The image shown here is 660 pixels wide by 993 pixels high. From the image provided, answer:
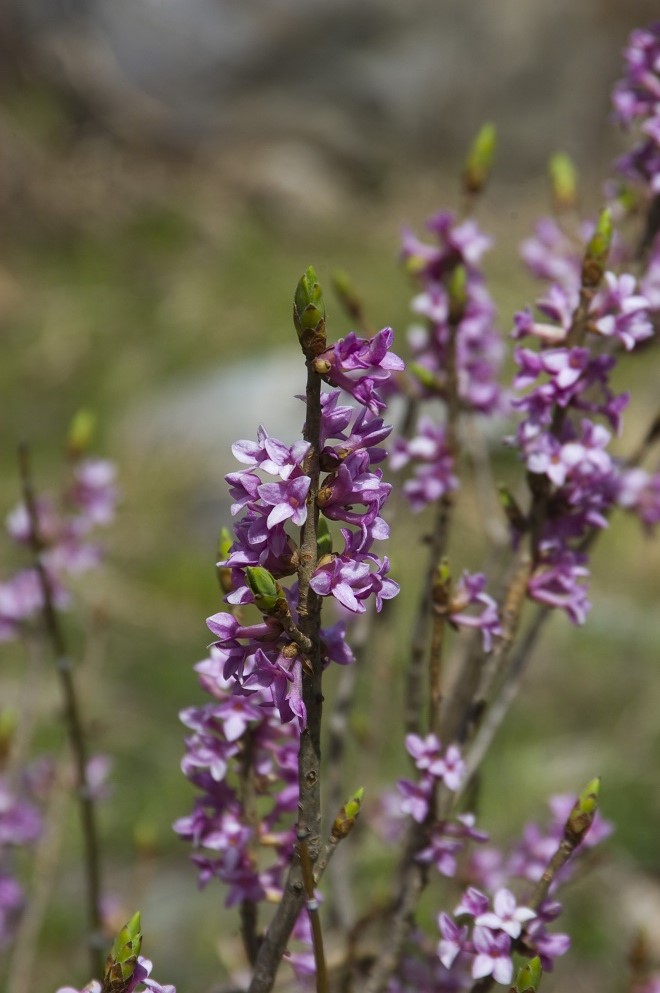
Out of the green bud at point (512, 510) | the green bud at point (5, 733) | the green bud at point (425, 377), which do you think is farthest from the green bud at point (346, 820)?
the green bud at point (5, 733)

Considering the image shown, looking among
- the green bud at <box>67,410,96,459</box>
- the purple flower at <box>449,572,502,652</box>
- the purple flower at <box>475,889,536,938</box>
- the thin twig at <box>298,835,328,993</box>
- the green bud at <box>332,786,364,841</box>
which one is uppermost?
the green bud at <box>67,410,96,459</box>

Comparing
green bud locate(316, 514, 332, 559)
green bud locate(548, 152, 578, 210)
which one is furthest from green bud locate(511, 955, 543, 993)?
green bud locate(548, 152, 578, 210)

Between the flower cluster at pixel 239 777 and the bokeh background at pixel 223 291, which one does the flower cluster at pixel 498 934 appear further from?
the bokeh background at pixel 223 291

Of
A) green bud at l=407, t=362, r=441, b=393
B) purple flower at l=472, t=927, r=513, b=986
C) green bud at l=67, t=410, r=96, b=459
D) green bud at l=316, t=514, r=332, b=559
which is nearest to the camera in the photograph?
green bud at l=316, t=514, r=332, b=559

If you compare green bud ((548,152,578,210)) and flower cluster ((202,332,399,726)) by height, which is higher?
green bud ((548,152,578,210))

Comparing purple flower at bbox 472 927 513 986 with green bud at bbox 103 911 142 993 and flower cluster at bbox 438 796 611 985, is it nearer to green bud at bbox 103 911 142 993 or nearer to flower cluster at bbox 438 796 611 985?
flower cluster at bbox 438 796 611 985

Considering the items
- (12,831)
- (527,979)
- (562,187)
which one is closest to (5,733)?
(12,831)

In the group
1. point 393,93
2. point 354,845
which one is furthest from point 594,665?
point 393,93

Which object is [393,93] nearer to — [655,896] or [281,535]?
[655,896]
